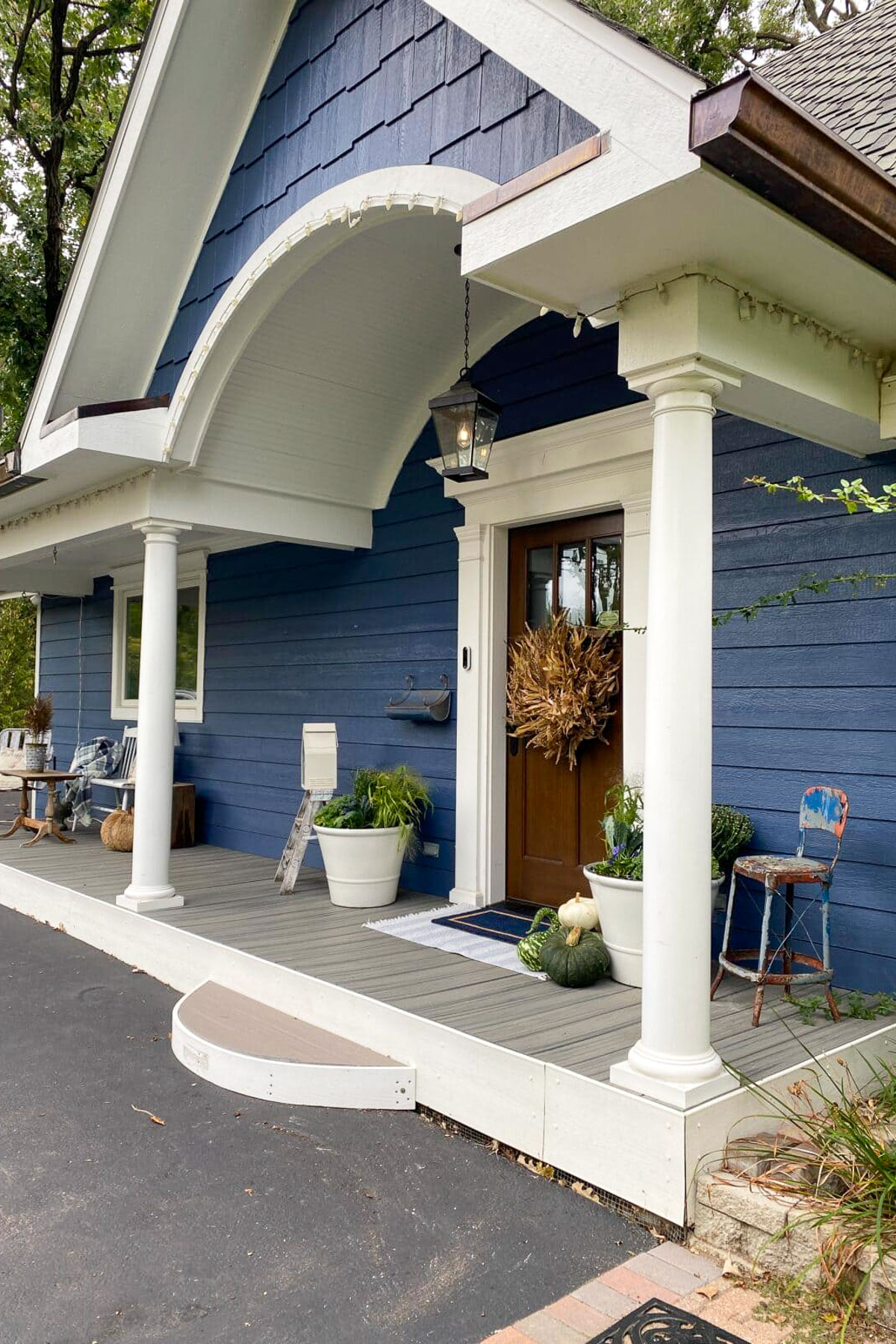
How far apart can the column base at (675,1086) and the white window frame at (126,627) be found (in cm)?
518

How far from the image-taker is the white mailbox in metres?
5.07

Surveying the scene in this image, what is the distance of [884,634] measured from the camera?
3.32 metres

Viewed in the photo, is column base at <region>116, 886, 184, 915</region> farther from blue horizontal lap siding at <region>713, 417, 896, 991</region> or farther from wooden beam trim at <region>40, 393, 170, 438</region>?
blue horizontal lap siding at <region>713, 417, 896, 991</region>

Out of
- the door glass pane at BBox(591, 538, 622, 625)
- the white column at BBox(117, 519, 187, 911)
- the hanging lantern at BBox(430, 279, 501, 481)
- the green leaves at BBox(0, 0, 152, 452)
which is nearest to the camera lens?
the hanging lantern at BBox(430, 279, 501, 481)

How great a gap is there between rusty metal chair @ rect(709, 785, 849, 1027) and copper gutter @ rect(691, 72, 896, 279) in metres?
1.76

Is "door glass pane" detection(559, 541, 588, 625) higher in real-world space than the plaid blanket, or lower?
higher

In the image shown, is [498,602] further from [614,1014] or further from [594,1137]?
[594,1137]

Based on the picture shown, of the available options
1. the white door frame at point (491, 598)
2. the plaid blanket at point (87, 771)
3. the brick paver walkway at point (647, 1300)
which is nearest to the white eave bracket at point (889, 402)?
the white door frame at point (491, 598)

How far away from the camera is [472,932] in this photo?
14.1ft

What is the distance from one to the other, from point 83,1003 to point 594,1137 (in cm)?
253

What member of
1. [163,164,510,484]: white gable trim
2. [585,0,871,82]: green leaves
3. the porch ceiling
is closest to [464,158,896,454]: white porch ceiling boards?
the porch ceiling

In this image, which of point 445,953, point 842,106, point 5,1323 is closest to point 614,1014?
→ point 445,953

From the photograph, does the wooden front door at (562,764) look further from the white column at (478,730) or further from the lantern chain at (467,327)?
the lantern chain at (467,327)

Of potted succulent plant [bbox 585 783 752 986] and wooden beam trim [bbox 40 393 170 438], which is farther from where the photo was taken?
wooden beam trim [bbox 40 393 170 438]
